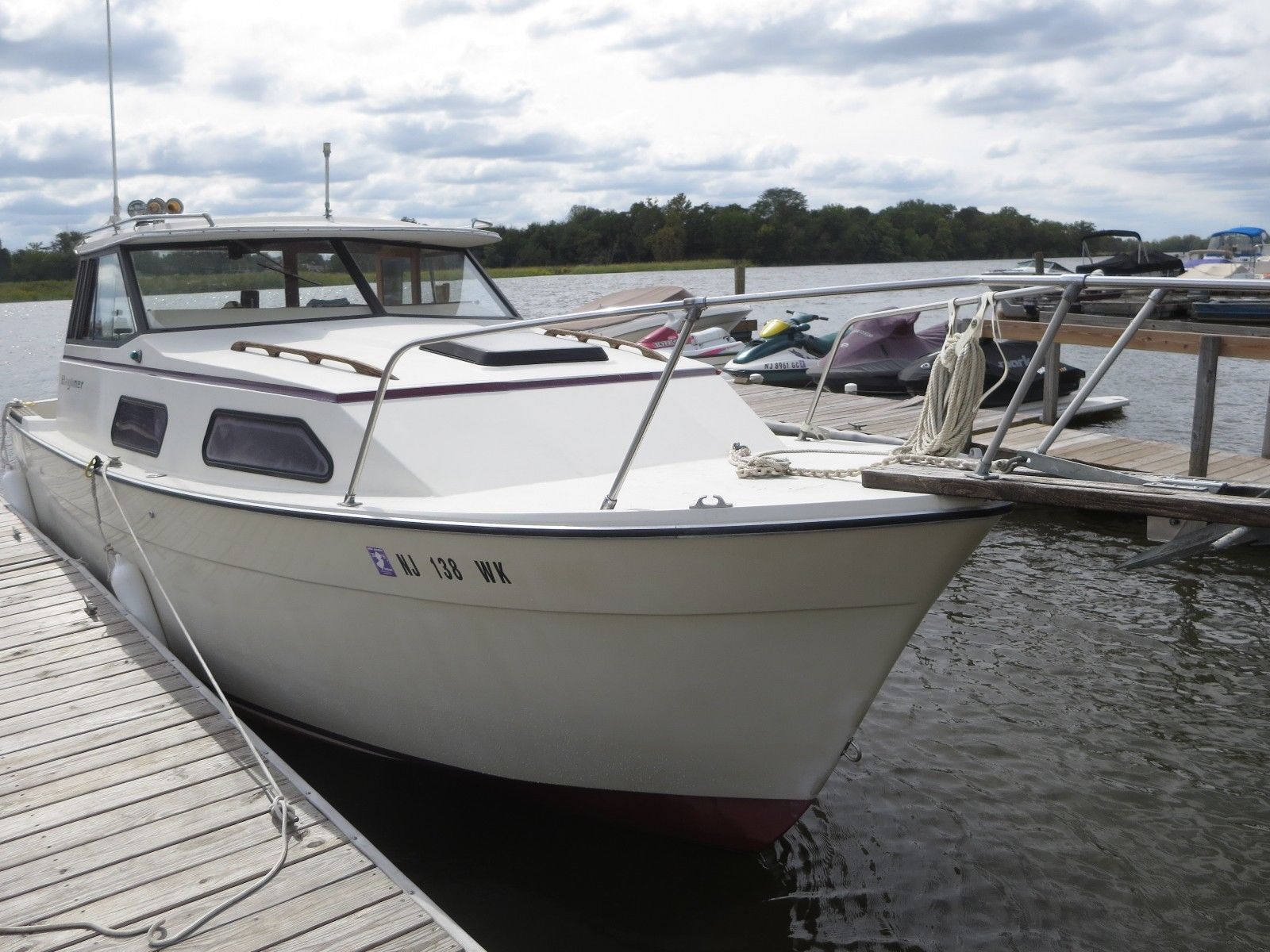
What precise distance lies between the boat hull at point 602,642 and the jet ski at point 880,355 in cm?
1196

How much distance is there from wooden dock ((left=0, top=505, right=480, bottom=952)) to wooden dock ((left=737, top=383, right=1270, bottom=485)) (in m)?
5.60

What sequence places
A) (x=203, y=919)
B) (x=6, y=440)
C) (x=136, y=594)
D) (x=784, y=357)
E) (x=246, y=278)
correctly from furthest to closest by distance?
(x=784, y=357) → (x=6, y=440) → (x=246, y=278) → (x=136, y=594) → (x=203, y=919)

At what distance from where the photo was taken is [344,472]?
16.0ft

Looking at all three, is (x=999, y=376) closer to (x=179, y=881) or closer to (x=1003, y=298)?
(x=1003, y=298)

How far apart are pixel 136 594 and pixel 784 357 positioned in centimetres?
1304

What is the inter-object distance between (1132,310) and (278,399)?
12852 millimetres

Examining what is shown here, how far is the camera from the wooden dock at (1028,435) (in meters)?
9.76

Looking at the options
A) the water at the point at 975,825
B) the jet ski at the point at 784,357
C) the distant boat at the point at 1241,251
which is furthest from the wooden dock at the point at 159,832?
the distant boat at the point at 1241,251

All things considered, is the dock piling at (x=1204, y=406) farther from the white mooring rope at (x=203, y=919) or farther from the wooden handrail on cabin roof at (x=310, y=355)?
the white mooring rope at (x=203, y=919)

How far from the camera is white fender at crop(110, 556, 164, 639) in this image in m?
6.39

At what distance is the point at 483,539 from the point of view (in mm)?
4141

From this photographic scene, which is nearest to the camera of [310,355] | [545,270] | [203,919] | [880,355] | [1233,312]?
[203,919]

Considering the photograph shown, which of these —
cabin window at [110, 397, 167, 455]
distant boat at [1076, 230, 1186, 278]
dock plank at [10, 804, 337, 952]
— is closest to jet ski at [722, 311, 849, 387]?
distant boat at [1076, 230, 1186, 278]

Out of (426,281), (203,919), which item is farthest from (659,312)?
(426,281)
